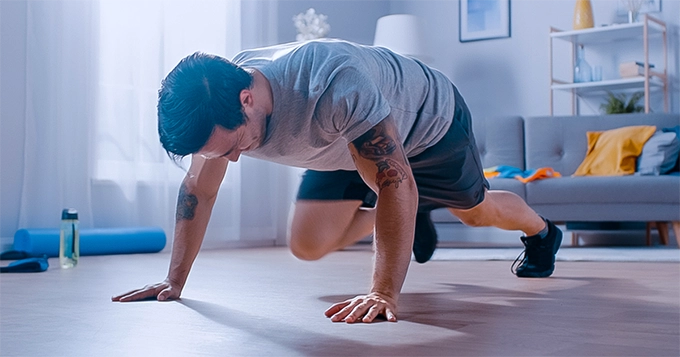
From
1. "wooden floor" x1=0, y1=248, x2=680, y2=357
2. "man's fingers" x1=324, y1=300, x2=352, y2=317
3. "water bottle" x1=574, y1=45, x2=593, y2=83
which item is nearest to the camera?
"wooden floor" x1=0, y1=248, x2=680, y2=357

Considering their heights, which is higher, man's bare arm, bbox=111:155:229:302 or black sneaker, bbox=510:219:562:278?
man's bare arm, bbox=111:155:229:302

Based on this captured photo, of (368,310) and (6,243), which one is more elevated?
(368,310)

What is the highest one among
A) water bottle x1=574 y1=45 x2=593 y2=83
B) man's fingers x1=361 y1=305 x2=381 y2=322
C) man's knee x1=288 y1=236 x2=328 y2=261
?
water bottle x1=574 y1=45 x2=593 y2=83

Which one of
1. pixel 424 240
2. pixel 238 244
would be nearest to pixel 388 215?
pixel 424 240

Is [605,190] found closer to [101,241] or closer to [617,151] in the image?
[617,151]

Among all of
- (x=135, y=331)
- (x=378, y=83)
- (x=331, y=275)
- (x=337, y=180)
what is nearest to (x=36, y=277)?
(x=331, y=275)

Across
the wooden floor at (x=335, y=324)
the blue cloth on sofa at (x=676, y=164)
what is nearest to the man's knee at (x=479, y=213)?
the wooden floor at (x=335, y=324)

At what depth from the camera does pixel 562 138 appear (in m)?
4.81

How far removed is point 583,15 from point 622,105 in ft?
2.13

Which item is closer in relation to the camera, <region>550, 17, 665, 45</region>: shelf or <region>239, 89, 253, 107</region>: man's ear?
<region>239, 89, 253, 107</region>: man's ear

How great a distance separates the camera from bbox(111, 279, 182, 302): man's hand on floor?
1716mm

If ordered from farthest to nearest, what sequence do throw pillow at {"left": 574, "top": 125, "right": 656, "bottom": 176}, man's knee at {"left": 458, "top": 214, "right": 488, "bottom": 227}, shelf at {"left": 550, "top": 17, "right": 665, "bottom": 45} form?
shelf at {"left": 550, "top": 17, "right": 665, "bottom": 45} → throw pillow at {"left": 574, "top": 125, "right": 656, "bottom": 176} → man's knee at {"left": 458, "top": 214, "right": 488, "bottom": 227}

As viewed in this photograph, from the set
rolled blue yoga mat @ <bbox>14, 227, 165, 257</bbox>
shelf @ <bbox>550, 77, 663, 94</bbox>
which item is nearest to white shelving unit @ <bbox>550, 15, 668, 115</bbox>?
shelf @ <bbox>550, 77, 663, 94</bbox>

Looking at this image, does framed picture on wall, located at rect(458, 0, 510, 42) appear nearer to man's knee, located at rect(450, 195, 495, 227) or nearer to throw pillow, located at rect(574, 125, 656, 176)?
throw pillow, located at rect(574, 125, 656, 176)
